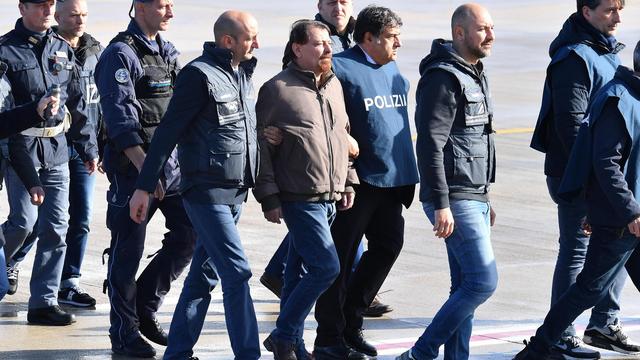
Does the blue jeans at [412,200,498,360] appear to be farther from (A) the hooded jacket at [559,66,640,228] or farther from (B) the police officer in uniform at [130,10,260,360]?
(B) the police officer in uniform at [130,10,260,360]

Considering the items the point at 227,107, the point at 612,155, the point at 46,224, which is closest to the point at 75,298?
the point at 46,224

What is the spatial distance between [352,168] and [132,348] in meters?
1.53

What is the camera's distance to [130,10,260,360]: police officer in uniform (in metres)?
7.11

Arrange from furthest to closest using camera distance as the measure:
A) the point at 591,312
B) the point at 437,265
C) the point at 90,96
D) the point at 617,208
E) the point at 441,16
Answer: the point at 441,16 → the point at 437,265 → the point at 90,96 → the point at 591,312 → the point at 617,208

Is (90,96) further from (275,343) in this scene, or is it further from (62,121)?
(275,343)

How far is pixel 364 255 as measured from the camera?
796 cm

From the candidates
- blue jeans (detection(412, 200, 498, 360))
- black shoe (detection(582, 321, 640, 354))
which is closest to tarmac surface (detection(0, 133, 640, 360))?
black shoe (detection(582, 321, 640, 354))

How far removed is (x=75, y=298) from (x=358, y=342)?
78.3 inches

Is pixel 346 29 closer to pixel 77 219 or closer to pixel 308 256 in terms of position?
pixel 77 219

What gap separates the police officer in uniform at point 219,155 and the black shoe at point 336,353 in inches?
26.3

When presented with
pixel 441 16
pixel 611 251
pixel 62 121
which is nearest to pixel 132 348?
pixel 62 121

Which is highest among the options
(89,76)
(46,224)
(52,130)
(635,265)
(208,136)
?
(208,136)

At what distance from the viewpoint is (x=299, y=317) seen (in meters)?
7.45

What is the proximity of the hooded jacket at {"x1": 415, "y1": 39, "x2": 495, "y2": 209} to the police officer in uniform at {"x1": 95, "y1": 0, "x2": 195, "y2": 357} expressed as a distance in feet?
4.95
